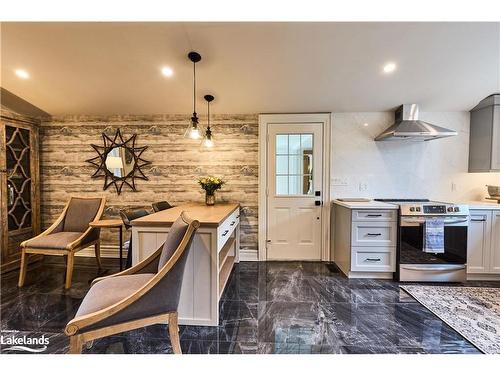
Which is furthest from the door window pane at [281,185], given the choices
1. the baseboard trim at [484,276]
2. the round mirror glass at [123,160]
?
the baseboard trim at [484,276]

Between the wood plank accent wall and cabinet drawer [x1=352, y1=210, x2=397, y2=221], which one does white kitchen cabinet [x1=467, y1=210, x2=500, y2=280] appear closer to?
cabinet drawer [x1=352, y1=210, x2=397, y2=221]

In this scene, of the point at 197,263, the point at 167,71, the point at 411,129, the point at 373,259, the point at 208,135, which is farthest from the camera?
the point at 411,129

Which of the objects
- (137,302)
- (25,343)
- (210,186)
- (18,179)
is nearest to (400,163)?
(210,186)

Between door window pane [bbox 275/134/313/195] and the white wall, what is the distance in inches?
14.1

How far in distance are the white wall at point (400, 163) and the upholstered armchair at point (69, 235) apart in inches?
127

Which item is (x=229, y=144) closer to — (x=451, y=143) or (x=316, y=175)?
(x=316, y=175)

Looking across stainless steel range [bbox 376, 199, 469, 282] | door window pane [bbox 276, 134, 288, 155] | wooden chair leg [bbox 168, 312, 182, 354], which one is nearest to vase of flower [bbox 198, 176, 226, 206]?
door window pane [bbox 276, 134, 288, 155]

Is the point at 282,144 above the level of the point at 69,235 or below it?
above

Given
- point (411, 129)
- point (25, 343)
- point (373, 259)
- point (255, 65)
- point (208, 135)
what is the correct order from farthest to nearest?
point (411, 129)
point (373, 259)
point (208, 135)
point (255, 65)
point (25, 343)

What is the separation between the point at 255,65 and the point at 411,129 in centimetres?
206

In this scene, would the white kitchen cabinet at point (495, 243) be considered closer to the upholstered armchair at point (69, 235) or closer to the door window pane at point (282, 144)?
the door window pane at point (282, 144)

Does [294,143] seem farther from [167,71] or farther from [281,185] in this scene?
[167,71]

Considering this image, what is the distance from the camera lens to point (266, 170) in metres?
3.44

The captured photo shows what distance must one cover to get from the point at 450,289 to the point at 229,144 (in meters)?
3.17
